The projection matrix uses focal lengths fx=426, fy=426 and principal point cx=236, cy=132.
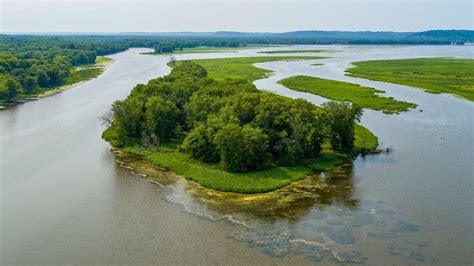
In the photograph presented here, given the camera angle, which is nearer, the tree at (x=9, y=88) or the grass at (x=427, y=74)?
the tree at (x=9, y=88)

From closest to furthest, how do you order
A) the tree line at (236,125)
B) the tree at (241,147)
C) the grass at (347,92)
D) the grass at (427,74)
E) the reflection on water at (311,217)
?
the reflection on water at (311,217) → the tree at (241,147) → the tree line at (236,125) → the grass at (347,92) → the grass at (427,74)

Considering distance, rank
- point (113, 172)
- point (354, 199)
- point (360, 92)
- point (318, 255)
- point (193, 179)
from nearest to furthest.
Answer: point (318, 255) → point (354, 199) → point (193, 179) → point (113, 172) → point (360, 92)

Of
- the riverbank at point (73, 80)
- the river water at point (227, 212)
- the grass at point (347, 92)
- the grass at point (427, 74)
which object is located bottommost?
the river water at point (227, 212)

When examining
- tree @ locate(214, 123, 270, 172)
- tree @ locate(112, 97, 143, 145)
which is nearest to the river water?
tree @ locate(112, 97, 143, 145)

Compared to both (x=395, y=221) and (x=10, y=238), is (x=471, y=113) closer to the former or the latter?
(x=395, y=221)

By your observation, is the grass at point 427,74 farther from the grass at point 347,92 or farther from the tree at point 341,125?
the tree at point 341,125

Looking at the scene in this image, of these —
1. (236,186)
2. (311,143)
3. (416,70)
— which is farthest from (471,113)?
(416,70)

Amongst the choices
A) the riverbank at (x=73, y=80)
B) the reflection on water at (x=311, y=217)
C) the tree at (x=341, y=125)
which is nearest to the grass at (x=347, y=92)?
the tree at (x=341, y=125)

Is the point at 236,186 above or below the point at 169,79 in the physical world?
below
